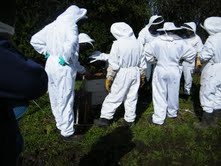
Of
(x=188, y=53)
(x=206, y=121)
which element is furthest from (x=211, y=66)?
(x=206, y=121)

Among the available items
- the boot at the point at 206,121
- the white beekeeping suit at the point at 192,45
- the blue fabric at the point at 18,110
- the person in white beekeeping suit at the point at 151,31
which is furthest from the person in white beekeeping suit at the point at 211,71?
the blue fabric at the point at 18,110

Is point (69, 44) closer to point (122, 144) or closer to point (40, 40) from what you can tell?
point (40, 40)

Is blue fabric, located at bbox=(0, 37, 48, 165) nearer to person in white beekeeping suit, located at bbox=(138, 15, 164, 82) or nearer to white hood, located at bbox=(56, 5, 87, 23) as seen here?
white hood, located at bbox=(56, 5, 87, 23)

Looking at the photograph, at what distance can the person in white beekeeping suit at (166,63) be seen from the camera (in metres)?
6.23

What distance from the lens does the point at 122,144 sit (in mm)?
5684

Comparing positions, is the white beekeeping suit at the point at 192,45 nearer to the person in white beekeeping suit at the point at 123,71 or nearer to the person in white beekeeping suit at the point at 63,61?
the person in white beekeeping suit at the point at 123,71

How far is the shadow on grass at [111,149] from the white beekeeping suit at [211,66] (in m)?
1.51

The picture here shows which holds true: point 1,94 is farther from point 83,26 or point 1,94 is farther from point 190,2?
point 190,2

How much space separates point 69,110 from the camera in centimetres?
543

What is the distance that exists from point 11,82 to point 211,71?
4903 millimetres

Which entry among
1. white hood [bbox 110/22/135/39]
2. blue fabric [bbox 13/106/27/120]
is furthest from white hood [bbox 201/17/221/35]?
blue fabric [bbox 13/106/27/120]

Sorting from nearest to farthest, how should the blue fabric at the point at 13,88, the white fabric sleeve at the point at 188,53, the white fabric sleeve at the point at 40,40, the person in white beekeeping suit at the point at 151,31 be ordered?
the blue fabric at the point at 13,88 < the white fabric sleeve at the point at 40,40 < the white fabric sleeve at the point at 188,53 < the person in white beekeeping suit at the point at 151,31

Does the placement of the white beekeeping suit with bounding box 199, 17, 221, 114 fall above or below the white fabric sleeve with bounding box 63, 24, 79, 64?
below

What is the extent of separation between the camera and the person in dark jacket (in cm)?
184
